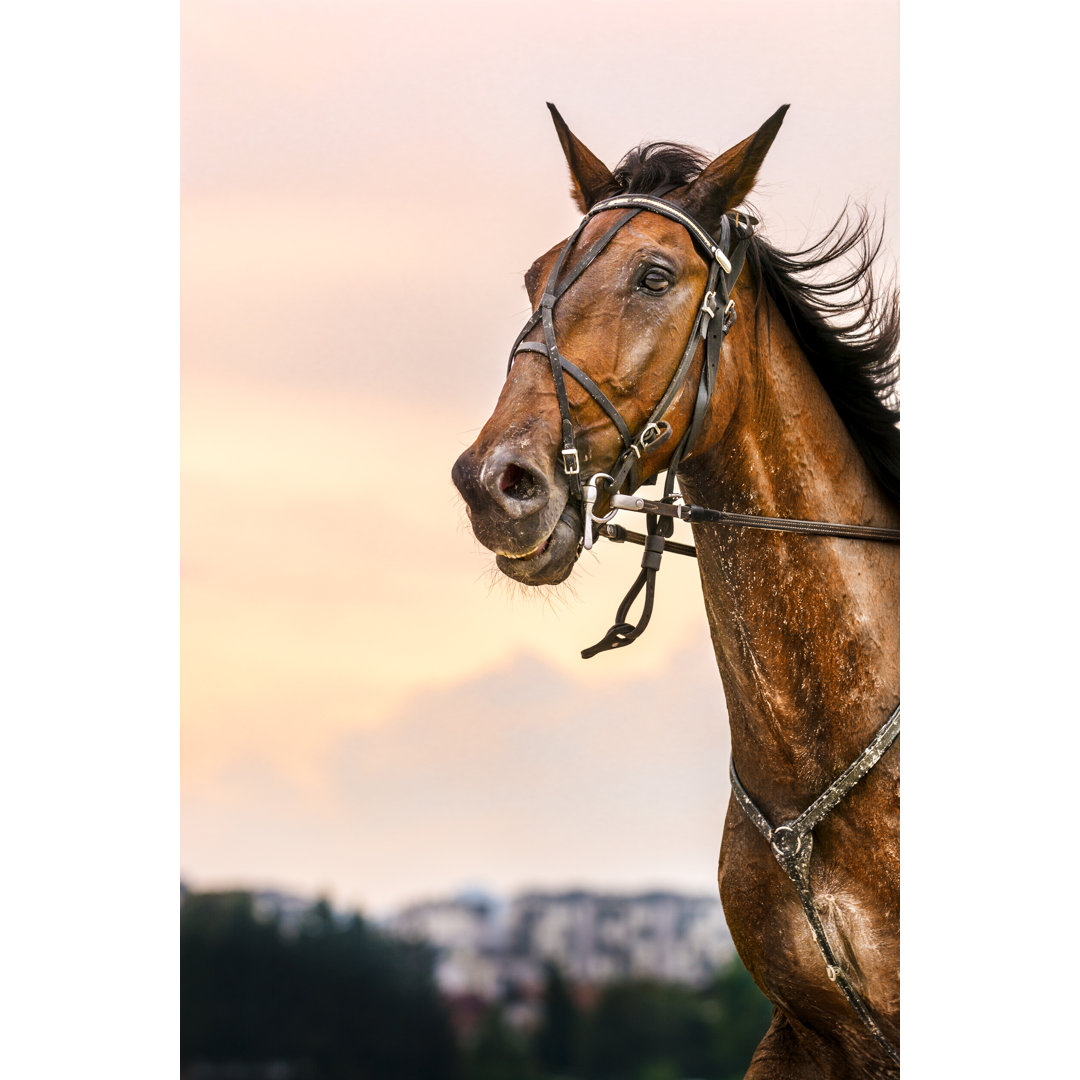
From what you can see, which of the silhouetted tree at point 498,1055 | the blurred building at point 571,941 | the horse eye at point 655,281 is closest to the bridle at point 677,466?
the horse eye at point 655,281

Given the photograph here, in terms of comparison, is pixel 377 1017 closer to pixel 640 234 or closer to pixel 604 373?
pixel 604 373

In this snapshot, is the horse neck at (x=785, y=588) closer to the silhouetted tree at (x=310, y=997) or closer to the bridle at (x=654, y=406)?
the bridle at (x=654, y=406)

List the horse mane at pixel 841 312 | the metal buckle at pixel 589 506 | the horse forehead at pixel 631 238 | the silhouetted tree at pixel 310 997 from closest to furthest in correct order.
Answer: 1. the metal buckle at pixel 589 506
2. the horse forehead at pixel 631 238
3. the horse mane at pixel 841 312
4. the silhouetted tree at pixel 310 997

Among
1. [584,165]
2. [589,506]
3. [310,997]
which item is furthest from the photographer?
[310,997]

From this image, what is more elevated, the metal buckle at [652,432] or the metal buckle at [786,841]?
the metal buckle at [652,432]

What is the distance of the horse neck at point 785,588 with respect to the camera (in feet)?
7.79

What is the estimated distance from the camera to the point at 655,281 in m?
2.24

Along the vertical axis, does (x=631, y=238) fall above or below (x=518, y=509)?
above

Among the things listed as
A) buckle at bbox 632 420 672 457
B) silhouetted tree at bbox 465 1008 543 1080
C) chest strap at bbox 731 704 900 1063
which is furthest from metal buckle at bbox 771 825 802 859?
silhouetted tree at bbox 465 1008 543 1080

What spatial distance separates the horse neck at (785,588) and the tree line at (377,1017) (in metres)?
1.32

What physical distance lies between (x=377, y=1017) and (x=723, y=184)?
98.8 inches

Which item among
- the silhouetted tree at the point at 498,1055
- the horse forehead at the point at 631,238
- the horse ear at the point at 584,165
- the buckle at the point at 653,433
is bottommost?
the silhouetted tree at the point at 498,1055

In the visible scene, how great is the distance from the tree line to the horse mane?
5.85 ft

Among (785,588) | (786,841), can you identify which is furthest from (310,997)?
(785,588)
